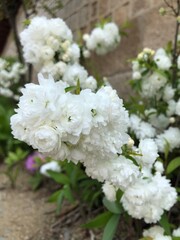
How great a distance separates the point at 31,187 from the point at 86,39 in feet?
3.57

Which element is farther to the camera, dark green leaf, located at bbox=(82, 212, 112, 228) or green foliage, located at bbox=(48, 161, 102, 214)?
green foliage, located at bbox=(48, 161, 102, 214)

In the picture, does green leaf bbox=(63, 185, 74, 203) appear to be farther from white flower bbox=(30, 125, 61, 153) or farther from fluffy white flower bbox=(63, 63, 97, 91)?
white flower bbox=(30, 125, 61, 153)

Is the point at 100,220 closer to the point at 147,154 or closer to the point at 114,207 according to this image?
the point at 114,207

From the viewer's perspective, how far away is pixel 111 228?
4.97ft

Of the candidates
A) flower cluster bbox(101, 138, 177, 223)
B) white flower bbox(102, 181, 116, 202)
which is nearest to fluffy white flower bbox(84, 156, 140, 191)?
flower cluster bbox(101, 138, 177, 223)

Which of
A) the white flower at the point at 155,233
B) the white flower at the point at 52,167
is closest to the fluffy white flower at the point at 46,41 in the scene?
the white flower at the point at 52,167

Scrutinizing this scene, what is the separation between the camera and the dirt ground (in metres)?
1.89

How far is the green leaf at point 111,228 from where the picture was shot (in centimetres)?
148

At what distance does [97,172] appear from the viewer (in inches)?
44.3

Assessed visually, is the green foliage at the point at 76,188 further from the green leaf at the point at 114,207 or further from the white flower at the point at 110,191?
the white flower at the point at 110,191

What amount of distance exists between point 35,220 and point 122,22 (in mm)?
1533

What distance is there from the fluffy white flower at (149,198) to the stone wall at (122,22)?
1.01 m

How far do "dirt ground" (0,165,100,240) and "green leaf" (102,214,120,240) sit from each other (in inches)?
11.9

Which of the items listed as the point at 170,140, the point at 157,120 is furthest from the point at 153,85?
the point at 170,140
